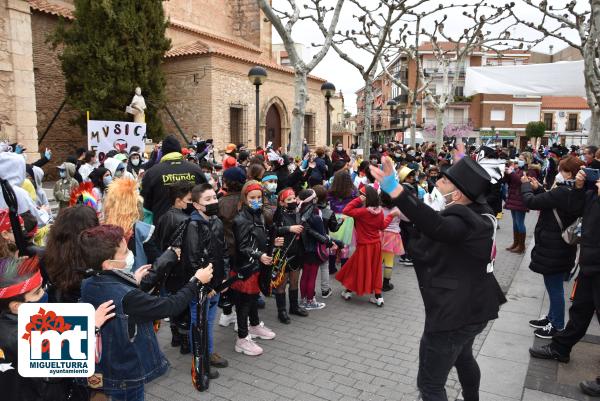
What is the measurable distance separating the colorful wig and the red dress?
2869 mm

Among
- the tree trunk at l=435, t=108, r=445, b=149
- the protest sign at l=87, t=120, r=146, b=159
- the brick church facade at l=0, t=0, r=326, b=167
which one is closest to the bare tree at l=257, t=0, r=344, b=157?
the protest sign at l=87, t=120, r=146, b=159

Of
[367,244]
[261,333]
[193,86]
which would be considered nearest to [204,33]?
[193,86]

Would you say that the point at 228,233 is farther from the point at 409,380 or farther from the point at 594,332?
the point at 594,332

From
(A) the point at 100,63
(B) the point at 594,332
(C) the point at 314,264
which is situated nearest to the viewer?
(B) the point at 594,332

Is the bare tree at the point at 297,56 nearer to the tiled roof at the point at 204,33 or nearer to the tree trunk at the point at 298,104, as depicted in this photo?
the tree trunk at the point at 298,104

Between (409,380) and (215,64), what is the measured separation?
58.8ft

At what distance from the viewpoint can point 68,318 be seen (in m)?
2.13

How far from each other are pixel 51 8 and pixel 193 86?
251 inches

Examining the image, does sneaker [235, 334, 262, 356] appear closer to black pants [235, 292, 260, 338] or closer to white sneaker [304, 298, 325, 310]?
black pants [235, 292, 260, 338]

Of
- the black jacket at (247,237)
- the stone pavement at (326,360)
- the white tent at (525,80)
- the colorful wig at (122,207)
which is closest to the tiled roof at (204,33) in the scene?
the white tent at (525,80)

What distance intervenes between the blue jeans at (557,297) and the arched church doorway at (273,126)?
20.4 meters

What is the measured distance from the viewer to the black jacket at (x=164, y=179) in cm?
501

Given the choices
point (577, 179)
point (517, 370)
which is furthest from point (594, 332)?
point (577, 179)

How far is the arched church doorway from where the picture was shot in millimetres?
24381
